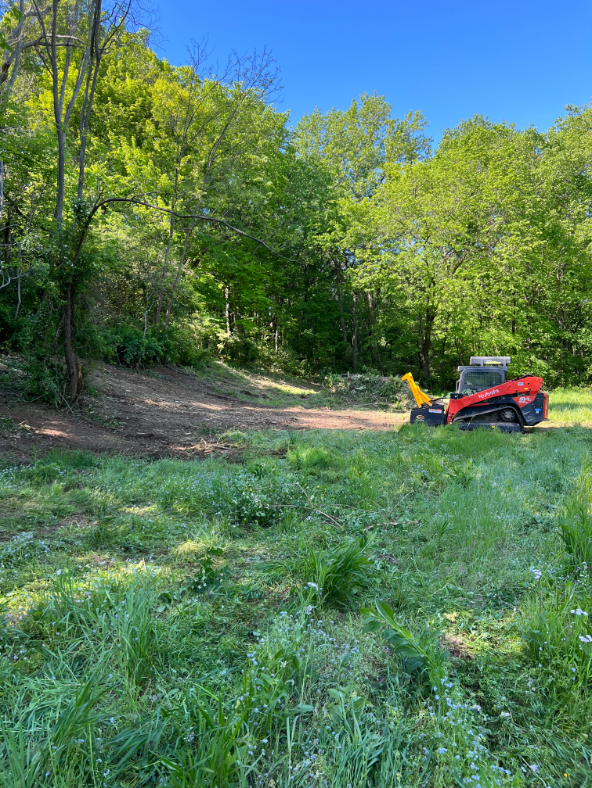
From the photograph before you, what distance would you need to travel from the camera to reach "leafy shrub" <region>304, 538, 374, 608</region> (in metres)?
2.97

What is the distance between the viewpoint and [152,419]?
10391 millimetres

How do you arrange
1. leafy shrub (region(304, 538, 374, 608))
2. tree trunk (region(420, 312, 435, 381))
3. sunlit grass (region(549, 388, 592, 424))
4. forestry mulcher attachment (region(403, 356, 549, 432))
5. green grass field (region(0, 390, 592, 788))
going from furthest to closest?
tree trunk (region(420, 312, 435, 381)), sunlit grass (region(549, 388, 592, 424)), forestry mulcher attachment (region(403, 356, 549, 432)), leafy shrub (region(304, 538, 374, 608)), green grass field (region(0, 390, 592, 788))

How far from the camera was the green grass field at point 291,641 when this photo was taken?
5.70ft

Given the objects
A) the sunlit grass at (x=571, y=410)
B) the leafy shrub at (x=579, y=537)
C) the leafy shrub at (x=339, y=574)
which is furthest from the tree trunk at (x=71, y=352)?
the sunlit grass at (x=571, y=410)

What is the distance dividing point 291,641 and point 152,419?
880 centimetres

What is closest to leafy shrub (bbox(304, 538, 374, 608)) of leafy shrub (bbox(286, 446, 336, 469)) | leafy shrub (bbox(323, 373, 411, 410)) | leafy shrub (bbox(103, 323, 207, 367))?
leafy shrub (bbox(286, 446, 336, 469))

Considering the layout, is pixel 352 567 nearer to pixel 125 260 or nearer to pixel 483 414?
pixel 483 414

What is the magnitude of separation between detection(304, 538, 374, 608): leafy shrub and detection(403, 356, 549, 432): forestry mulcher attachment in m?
7.78

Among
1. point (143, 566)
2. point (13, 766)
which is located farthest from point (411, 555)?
point (13, 766)

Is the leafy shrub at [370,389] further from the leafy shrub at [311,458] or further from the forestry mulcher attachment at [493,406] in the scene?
the leafy shrub at [311,458]

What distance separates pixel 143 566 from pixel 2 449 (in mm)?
4904

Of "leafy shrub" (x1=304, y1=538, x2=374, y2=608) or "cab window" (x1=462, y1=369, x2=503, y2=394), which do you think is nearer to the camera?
"leafy shrub" (x1=304, y1=538, x2=374, y2=608)

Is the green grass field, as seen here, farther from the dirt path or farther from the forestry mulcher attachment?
the forestry mulcher attachment

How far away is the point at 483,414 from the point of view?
10.4 metres
